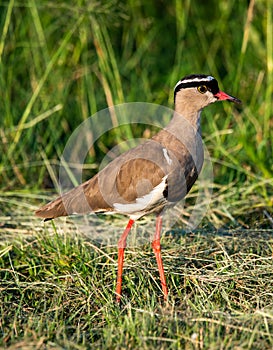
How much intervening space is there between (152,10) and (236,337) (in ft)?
15.7

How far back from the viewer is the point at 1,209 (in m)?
4.84

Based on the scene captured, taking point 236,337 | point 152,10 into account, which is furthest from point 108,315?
point 152,10

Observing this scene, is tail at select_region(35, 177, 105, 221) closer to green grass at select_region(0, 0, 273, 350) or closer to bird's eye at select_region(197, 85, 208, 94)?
green grass at select_region(0, 0, 273, 350)

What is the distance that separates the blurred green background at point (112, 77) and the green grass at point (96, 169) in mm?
14

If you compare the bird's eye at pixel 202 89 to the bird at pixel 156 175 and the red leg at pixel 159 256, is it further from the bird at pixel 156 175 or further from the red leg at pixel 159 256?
the red leg at pixel 159 256

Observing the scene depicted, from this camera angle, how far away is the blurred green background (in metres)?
5.19

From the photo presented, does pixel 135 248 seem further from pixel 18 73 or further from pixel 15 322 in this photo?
pixel 18 73

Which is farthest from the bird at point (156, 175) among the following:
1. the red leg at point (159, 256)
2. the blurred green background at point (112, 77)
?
the blurred green background at point (112, 77)

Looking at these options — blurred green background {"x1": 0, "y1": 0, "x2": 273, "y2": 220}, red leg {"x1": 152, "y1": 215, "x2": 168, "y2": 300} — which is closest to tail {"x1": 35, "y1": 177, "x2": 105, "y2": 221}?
red leg {"x1": 152, "y1": 215, "x2": 168, "y2": 300}

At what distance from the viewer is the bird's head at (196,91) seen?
13.1 feet

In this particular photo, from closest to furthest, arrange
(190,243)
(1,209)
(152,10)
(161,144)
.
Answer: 1. (161,144)
2. (190,243)
3. (1,209)
4. (152,10)

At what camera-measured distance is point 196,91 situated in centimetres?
400

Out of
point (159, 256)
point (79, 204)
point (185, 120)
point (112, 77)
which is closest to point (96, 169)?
point (112, 77)

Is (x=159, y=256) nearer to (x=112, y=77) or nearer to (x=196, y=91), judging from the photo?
(x=196, y=91)
